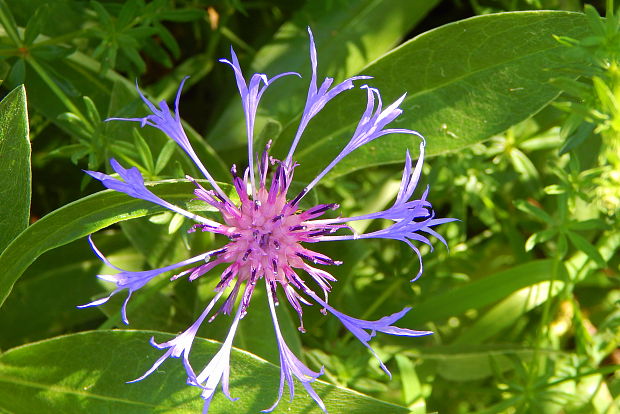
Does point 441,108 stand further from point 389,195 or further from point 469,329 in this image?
point 469,329

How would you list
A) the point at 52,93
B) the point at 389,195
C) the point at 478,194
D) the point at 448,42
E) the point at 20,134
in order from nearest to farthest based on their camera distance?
the point at 20,134 → the point at 448,42 → the point at 52,93 → the point at 478,194 → the point at 389,195

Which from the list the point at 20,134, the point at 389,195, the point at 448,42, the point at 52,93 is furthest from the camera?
the point at 389,195

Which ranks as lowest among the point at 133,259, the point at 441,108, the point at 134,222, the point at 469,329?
the point at 469,329

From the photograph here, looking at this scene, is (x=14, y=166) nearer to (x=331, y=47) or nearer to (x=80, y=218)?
(x=80, y=218)

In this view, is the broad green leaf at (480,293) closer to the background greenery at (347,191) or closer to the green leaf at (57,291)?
the background greenery at (347,191)

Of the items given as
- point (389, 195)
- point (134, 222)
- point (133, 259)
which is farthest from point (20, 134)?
point (389, 195)

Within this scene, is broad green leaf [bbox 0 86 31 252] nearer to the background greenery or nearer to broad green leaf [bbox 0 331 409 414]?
the background greenery
